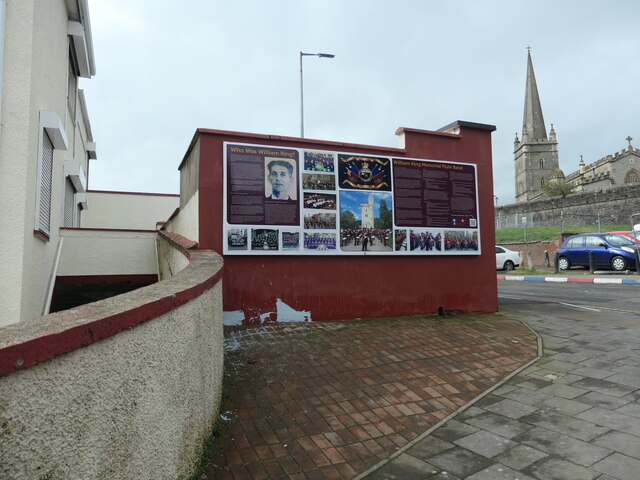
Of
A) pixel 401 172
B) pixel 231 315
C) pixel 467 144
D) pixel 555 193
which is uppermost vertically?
pixel 555 193

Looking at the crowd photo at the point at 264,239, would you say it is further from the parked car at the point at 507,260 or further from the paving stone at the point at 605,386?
the parked car at the point at 507,260

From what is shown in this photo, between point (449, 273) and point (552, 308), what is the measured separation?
2828mm

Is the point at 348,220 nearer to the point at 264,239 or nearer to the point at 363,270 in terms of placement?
the point at 363,270

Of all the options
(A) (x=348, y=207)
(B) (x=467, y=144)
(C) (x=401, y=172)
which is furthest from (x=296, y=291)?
(B) (x=467, y=144)

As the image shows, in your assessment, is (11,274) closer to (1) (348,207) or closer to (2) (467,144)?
(1) (348,207)

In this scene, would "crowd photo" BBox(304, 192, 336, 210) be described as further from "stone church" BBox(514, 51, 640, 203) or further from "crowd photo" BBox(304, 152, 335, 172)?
"stone church" BBox(514, 51, 640, 203)

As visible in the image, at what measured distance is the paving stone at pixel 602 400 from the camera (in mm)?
3809

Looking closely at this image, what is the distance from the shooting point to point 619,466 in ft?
9.36

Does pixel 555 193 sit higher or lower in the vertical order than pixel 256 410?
higher

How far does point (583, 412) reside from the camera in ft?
12.1

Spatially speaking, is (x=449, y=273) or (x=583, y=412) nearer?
(x=583, y=412)


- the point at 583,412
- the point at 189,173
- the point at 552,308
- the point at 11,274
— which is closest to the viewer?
the point at 583,412

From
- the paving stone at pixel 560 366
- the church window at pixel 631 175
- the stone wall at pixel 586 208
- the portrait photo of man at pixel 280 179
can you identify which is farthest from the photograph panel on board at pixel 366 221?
the church window at pixel 631 175

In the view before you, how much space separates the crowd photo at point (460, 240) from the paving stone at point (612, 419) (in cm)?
407
